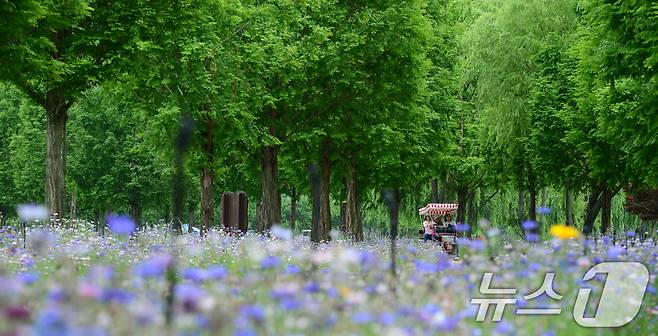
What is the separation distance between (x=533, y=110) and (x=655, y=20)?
55.0ft

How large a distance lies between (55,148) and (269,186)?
8670mm

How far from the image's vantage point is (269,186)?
25719mm

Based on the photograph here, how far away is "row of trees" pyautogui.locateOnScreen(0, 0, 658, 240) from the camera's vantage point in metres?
17.5

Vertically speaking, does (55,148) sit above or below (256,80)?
below

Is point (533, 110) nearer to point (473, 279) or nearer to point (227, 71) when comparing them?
point (227, 71)

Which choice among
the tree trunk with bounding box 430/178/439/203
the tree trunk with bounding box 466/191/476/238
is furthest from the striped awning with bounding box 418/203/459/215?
the tree trunk with bounding box 466/191/476/238

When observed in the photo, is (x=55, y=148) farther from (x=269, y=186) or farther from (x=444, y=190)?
(x=444, y=190)

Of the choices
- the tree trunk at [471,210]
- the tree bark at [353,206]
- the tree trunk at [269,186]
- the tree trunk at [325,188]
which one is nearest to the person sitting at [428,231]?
the tree bark at [353,206]

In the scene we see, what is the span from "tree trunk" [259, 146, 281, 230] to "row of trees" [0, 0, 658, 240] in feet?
0.29

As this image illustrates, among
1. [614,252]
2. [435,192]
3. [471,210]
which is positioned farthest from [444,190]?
[614,252]

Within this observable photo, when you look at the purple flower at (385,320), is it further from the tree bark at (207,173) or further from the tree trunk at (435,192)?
the tree trunk at (435,192)

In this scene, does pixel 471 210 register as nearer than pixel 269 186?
No

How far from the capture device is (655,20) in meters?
15.6

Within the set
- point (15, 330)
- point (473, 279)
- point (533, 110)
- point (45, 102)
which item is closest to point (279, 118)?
point (45, 102)
